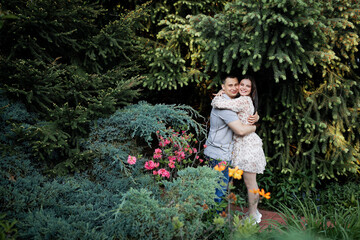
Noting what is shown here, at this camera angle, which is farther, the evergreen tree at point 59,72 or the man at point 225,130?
the man at point 225,130

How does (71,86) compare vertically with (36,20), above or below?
below

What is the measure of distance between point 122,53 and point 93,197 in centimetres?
228

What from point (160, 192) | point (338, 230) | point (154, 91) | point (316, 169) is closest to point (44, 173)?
point (160, 192)

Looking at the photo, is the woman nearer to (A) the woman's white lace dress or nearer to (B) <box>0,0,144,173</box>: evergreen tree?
(A) the woman's white lace dress

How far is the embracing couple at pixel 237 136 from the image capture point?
3330mm

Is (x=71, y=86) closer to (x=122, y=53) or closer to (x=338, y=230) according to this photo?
(x=122, y=53)

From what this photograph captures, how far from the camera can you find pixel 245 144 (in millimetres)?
3426

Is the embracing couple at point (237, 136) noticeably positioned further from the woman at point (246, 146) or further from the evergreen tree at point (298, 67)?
the evergreen tree at point (298, 67)

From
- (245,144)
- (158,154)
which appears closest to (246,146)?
(245,144)

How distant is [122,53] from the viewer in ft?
13.1

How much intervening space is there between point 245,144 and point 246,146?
30mm

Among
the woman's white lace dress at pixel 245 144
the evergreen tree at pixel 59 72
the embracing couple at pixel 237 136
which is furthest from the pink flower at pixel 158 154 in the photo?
the woman's white lace dress at pixel 245 144

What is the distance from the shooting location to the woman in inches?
132

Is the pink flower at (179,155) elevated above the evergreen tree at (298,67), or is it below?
below
